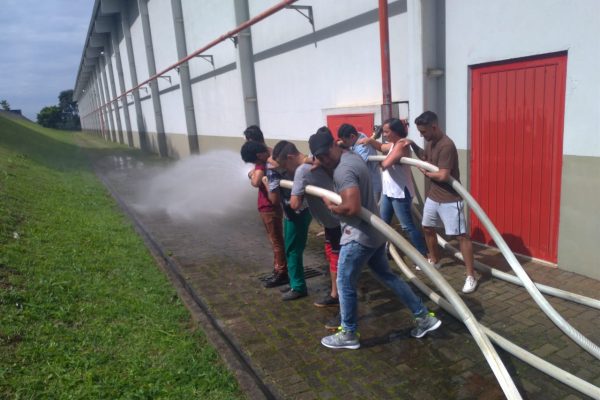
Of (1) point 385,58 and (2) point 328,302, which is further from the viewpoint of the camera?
(1) point 385,58

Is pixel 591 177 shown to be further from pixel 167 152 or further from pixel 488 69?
pixel 167 152

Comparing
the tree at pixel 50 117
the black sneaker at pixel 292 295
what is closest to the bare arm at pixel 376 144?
the black sneaker at pixel 292 295

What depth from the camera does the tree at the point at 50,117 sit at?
8205cm

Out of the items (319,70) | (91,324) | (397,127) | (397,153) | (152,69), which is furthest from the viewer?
(152,69)

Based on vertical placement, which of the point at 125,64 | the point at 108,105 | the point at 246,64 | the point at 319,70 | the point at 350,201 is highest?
the point at 125,64

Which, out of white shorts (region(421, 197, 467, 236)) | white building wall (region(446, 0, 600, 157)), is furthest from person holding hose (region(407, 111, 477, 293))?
white building wall (region(446, 0, 600, 157))

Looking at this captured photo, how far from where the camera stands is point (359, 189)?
11.2ft

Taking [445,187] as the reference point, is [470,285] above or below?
below

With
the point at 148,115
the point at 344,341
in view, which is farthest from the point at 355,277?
the point at 148,115

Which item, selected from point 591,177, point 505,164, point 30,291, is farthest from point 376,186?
point 30,291

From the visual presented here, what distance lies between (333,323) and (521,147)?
3048mm

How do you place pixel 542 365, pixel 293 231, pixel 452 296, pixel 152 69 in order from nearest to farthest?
pixel 542 365, pixel 452 296, pixel 293 231, pixel 152 69

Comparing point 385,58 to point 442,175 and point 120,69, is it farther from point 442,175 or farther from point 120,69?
point 120,69

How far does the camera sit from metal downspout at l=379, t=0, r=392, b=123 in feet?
20.4
